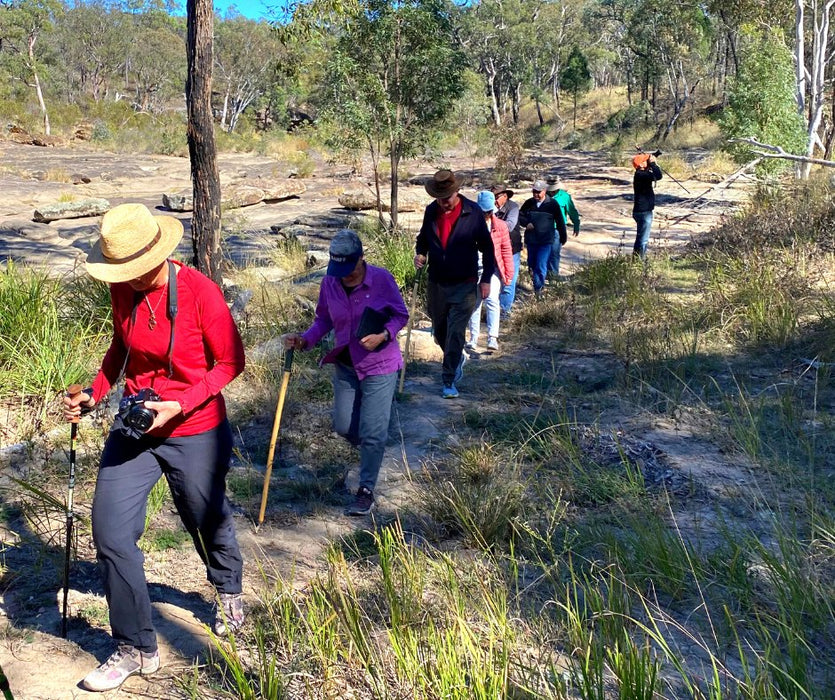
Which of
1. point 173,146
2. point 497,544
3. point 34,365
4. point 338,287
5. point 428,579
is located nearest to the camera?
point 428,579

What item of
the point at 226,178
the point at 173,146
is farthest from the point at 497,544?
the point at 173,146

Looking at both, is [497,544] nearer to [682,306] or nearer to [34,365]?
[34,365]

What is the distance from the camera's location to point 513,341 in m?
8.77

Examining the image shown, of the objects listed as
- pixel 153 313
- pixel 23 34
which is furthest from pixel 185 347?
pixel 23 34

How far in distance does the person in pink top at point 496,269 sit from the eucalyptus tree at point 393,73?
7.30 metres

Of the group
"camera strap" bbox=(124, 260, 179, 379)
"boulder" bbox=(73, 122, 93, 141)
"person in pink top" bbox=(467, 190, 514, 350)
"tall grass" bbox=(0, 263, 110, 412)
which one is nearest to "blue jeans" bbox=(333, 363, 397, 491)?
"camera strap" bbox=(124, 260, 179, 379)

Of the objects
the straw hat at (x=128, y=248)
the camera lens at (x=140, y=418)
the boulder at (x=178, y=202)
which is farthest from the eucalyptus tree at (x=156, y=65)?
the camera lens at (x=140, y=418)

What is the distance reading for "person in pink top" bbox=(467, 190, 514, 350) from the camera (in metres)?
7.83

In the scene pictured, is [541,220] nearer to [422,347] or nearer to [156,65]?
[422,347]

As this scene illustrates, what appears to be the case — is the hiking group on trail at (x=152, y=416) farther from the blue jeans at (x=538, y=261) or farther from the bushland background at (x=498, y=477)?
the blue jeans at (x=538, y=261)

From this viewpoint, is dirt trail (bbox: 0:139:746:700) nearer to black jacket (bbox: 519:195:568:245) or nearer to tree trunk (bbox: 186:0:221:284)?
black jacket (bbox: 519:195:568:245)

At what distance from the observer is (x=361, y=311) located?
449 centimetres

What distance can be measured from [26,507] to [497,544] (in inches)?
104

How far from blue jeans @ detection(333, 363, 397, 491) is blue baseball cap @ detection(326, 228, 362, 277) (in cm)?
64
